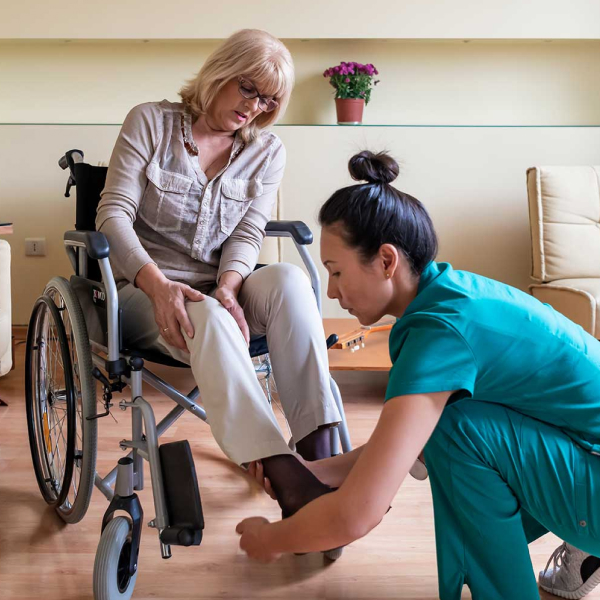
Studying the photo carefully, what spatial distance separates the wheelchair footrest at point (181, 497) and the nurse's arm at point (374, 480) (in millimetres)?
288

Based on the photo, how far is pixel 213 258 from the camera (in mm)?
1676

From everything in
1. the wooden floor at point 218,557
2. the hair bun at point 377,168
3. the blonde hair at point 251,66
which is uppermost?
the blonde hair at point 251,66

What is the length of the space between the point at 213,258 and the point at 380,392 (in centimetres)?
121

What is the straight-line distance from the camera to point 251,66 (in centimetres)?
159

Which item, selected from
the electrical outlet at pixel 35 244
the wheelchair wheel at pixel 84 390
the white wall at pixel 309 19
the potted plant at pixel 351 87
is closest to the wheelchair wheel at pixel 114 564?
the wheelchair wheel at pixel 84 390

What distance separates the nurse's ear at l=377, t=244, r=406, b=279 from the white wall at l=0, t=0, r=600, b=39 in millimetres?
2453

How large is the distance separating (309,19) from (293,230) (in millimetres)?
1860

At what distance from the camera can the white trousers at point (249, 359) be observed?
3.90ft

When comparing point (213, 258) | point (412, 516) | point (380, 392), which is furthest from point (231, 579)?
point (380, 392)

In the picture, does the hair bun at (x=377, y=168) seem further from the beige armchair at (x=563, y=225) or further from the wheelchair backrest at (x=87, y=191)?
the beige armchair at (x=563, y=225)

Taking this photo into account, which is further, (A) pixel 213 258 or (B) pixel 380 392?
(B) pixel 380 392

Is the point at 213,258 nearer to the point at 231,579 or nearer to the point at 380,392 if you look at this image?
the point at 231,579

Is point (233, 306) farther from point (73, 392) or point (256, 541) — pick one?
point (256, 541)

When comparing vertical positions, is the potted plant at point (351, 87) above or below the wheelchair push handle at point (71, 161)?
above
